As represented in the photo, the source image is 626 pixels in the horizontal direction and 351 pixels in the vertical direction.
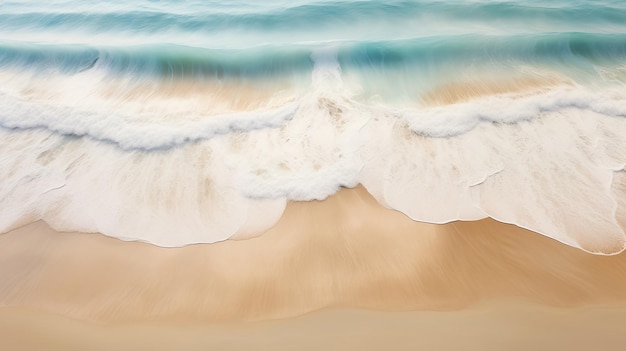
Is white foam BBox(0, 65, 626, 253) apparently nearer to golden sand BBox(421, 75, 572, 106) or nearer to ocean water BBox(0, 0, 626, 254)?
ocean water BBox(0, 0, 626, 254)

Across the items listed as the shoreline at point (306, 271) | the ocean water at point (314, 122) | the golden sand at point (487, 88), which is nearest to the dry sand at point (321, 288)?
the shoreline at point (306, 271)

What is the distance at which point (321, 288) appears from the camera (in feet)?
7.36

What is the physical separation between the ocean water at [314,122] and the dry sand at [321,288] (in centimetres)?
18

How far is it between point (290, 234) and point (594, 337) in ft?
6.26

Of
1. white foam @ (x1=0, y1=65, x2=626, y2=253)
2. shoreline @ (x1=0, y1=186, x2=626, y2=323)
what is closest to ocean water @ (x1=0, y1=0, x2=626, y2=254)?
white foam @ (x1=0, y1=65, x2=626, y2=253)

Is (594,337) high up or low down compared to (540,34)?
down

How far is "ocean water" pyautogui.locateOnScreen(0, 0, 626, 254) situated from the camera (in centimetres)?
273

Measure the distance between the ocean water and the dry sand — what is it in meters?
0.18

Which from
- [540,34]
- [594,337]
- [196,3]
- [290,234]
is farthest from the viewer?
[196,3]

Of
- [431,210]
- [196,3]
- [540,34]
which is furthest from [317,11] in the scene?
[431,210]

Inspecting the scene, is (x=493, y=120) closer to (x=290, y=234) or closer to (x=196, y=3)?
(x=290, y=234)

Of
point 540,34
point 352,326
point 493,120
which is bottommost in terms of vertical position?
point 352,326

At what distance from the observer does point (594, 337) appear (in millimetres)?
1965

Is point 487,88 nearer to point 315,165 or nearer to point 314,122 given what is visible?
point 314,122
